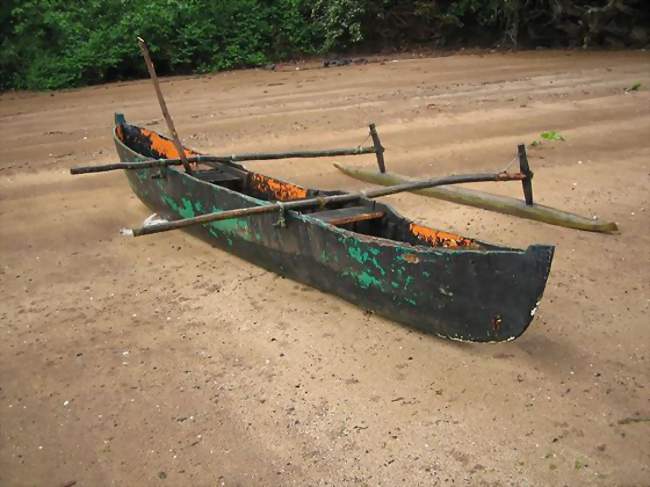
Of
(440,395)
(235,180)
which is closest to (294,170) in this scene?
(235,180)

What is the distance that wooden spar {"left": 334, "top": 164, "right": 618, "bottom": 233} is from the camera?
5617 millimetres

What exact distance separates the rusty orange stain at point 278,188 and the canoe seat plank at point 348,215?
0.62 metres

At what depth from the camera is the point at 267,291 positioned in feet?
16.0

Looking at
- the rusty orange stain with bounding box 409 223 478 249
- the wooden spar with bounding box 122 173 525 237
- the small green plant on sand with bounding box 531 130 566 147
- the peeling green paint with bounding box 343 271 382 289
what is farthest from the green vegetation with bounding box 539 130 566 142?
the peeling green paint with bounding box 343 271 382 289

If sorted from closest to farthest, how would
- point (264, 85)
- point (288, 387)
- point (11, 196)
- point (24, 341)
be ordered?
point (288, 387) < point (24, 341) < point (11, 196) < point (264, 85)

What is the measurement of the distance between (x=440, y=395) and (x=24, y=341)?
2697 mm

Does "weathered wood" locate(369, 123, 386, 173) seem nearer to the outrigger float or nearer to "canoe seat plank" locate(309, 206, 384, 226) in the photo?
the outrigger float

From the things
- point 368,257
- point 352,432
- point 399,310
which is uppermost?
point 368,257

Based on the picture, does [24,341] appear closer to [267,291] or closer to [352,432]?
[267,291]

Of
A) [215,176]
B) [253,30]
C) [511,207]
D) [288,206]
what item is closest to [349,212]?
[288,206]

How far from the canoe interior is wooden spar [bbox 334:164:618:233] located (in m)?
1.71

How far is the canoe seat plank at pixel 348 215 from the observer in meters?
4.52

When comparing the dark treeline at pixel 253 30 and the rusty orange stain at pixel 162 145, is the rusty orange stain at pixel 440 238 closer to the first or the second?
the rusty orange stain at pixel 162 145

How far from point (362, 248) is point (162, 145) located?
369 cm
